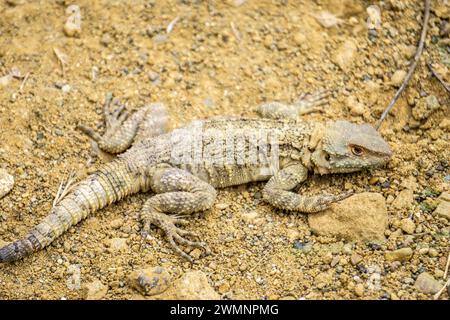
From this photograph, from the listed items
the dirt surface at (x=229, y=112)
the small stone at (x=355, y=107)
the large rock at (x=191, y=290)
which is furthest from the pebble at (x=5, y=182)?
the small stone at (x=355, y=107)

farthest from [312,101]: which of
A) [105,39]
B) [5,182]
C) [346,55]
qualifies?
[5,182]

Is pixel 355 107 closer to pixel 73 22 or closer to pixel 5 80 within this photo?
pixel 73 22

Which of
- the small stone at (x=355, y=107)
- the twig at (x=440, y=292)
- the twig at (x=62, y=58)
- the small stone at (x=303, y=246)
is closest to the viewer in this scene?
the twig at (x=440, y=292)

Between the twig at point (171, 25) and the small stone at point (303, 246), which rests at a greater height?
the twig at point (171, 25)

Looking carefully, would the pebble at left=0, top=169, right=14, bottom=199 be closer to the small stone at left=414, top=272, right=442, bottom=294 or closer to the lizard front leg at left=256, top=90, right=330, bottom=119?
the lizard front leg at left=256, top=90, right=330, bottom=119

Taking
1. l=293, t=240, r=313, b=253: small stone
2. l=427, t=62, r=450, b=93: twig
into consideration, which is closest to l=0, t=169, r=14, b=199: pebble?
l=293, t=240, r=313, b=253: small stone

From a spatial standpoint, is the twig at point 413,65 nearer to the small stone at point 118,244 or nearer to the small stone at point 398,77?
the small stone at point 398,77

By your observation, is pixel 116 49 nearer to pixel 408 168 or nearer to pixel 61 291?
pixel 61 291

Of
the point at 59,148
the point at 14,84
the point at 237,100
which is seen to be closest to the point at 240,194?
the point at 237,100
